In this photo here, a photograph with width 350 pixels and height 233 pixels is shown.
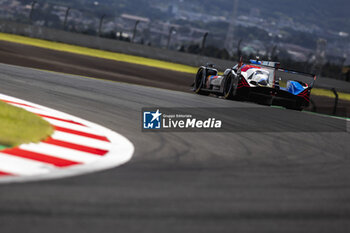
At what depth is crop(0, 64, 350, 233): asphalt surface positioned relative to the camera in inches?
149

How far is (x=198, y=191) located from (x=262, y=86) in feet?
29.3

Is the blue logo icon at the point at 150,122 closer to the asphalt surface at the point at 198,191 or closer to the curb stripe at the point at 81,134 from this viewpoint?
the asphalt surface at the point at 198,191

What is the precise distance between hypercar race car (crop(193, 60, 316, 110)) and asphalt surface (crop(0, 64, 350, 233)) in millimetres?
4691

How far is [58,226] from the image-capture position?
351 cm

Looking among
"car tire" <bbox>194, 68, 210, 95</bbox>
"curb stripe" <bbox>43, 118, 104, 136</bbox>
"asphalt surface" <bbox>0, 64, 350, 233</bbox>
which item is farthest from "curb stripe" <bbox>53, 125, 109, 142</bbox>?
"car tire" <bbox>194, 68, 210, 95</bbox>

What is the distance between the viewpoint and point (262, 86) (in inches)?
530

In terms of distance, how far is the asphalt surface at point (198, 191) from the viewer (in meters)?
3.78

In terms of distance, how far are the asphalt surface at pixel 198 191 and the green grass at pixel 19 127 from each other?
991mm

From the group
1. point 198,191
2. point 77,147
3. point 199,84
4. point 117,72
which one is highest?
point 198,191

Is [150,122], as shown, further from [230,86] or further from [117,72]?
[117,72]

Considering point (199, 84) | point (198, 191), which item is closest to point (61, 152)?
point (198, 191)

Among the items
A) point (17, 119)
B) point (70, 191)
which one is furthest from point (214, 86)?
point (70, 191)

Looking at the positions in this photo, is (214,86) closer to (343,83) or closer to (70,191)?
(70,191)

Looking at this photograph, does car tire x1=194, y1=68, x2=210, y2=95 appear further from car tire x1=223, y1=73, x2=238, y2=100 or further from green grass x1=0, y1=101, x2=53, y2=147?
green grass x1=0, y1=101, x2=53, y2=147
